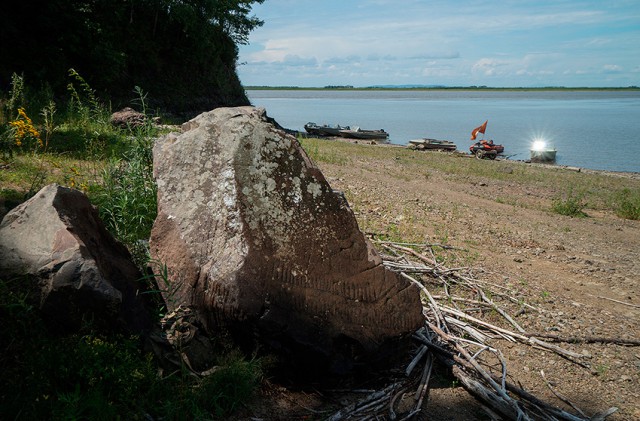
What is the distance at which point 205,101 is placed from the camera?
96.2 ft

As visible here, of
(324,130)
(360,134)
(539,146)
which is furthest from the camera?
(360,134)

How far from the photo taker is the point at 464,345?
4.57 m

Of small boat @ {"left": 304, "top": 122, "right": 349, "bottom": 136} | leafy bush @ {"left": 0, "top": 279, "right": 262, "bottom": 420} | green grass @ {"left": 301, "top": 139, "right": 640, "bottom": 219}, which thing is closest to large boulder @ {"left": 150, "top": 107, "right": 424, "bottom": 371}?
leafy bush @ {"left": 0, "top": 279, "right": 262, "bottom": 420}

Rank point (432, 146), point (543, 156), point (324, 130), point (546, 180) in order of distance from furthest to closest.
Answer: point (324, 130) < point (432, 146) < point (543, 156) < point (546, 180)

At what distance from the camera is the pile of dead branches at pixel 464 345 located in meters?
3.69

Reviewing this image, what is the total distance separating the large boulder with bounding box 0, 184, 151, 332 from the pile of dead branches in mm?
1766

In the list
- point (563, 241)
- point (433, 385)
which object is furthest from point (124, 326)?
point (563, 241)

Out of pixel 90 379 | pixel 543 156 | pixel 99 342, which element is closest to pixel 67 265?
pixel 99 342

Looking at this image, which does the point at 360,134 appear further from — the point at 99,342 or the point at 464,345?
the point at 99,342

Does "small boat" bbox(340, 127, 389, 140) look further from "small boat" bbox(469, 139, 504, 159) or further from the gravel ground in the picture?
the gravel ground

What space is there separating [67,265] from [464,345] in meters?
3.49

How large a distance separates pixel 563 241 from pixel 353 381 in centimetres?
676

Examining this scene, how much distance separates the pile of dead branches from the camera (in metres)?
3.69

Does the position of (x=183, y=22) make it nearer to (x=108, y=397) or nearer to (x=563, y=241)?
(x=563, y=241)
